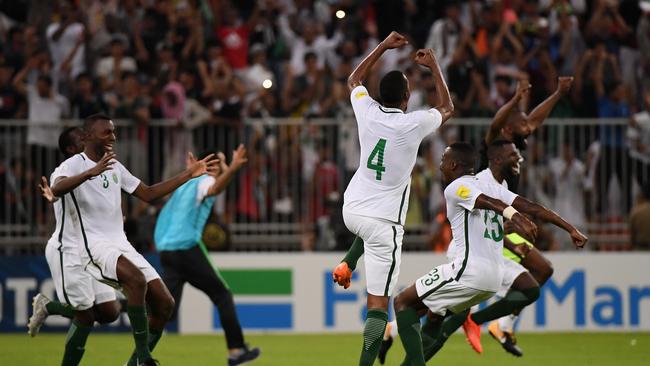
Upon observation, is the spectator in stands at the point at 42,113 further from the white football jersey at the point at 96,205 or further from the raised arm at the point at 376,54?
the raised arm at the point at 376,54

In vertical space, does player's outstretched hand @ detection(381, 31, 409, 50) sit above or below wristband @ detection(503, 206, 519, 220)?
above

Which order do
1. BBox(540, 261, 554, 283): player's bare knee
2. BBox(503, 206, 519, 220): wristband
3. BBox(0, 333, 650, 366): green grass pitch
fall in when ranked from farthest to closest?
1. BBox(0, 333, 650, 366): green grass pitch
2. BBox(540, 261, 554, 283): player's bare knee
3. BBox(503, 206, 519, 220): wristband

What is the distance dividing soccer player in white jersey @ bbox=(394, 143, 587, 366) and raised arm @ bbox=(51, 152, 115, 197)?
2.69 metres

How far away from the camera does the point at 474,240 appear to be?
10695 mm

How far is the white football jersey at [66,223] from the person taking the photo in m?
11.1

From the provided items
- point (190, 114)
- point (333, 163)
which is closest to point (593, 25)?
point (333, 163)

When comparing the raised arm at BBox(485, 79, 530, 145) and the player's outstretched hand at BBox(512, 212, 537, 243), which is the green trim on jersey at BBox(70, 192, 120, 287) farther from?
the raised arm at BBox(485, 79, 530, 145)

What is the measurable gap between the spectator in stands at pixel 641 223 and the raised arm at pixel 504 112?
5739mm

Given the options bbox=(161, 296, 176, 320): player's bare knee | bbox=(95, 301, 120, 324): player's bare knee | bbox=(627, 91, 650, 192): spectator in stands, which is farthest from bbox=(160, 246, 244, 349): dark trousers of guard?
bbox=(627, 91, 650, 192): spectator in stands

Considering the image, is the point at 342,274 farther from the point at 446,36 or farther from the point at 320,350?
the point at 446,36

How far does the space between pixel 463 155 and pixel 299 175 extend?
776 cm

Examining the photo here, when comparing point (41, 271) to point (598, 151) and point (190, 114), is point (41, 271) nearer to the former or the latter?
point (190, 114)

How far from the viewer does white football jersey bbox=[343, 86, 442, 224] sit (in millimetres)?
10508

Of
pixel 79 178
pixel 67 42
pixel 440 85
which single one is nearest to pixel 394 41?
pixel 440 85
